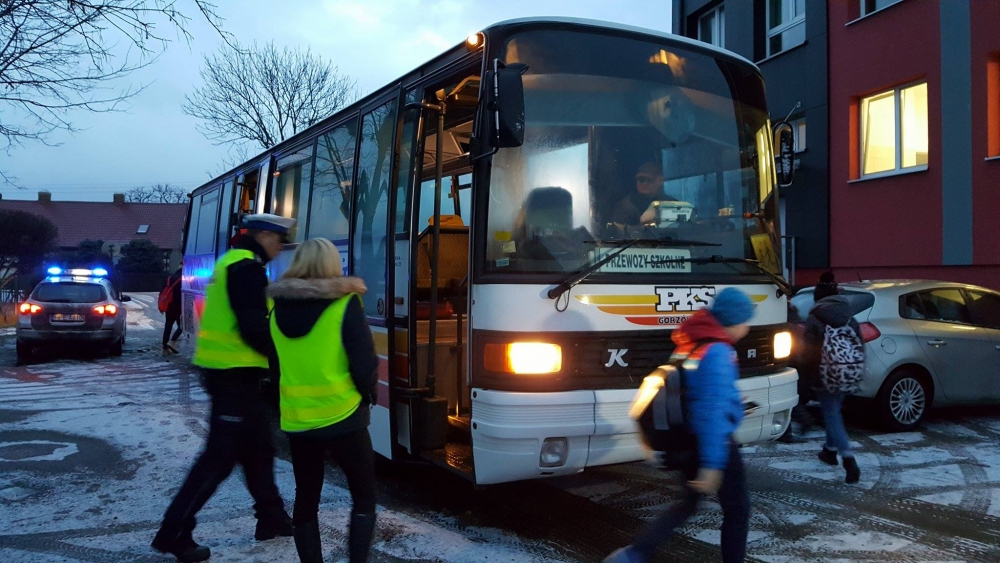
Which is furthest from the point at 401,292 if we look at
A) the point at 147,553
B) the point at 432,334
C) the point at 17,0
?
the point at 17,0

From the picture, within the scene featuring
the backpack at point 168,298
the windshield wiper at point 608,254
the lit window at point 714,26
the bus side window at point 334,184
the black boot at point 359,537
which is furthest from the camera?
the lit window at point 714,26

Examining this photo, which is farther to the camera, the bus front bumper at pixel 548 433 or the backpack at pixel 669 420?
the bus front bumper at pixel 548 433

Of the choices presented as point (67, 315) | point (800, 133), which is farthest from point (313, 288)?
point (800, 133)

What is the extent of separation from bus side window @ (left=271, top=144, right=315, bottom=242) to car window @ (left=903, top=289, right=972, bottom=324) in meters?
6.19

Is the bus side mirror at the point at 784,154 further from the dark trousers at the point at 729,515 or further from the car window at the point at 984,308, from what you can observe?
the car window at the point at 984,308

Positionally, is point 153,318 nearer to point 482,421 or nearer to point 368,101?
point 368,101

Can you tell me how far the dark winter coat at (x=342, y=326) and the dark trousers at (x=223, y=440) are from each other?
3.13ft

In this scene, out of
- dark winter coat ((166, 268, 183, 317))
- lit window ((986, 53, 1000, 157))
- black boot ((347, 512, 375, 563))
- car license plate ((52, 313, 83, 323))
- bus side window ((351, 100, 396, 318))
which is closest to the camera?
black boot ((347, 512, 375, 563))

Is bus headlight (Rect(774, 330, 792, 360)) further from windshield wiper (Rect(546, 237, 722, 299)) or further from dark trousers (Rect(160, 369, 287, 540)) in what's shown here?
dark trousers (Rect(160, 369, 287, 540))

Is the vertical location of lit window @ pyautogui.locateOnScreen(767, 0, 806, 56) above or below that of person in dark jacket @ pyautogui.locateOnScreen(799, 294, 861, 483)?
above

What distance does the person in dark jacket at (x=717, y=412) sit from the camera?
12.0 feet

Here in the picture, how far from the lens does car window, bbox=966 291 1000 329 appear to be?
28.6ft

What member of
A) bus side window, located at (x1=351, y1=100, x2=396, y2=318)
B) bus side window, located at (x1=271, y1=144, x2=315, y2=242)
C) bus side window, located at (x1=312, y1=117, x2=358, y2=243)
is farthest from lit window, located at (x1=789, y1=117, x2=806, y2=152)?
bus side window, located at (x1=351, y1=100, x2=396, y2=318)

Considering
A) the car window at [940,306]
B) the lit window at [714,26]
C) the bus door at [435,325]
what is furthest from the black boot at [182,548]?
the lit window at [714,26]
